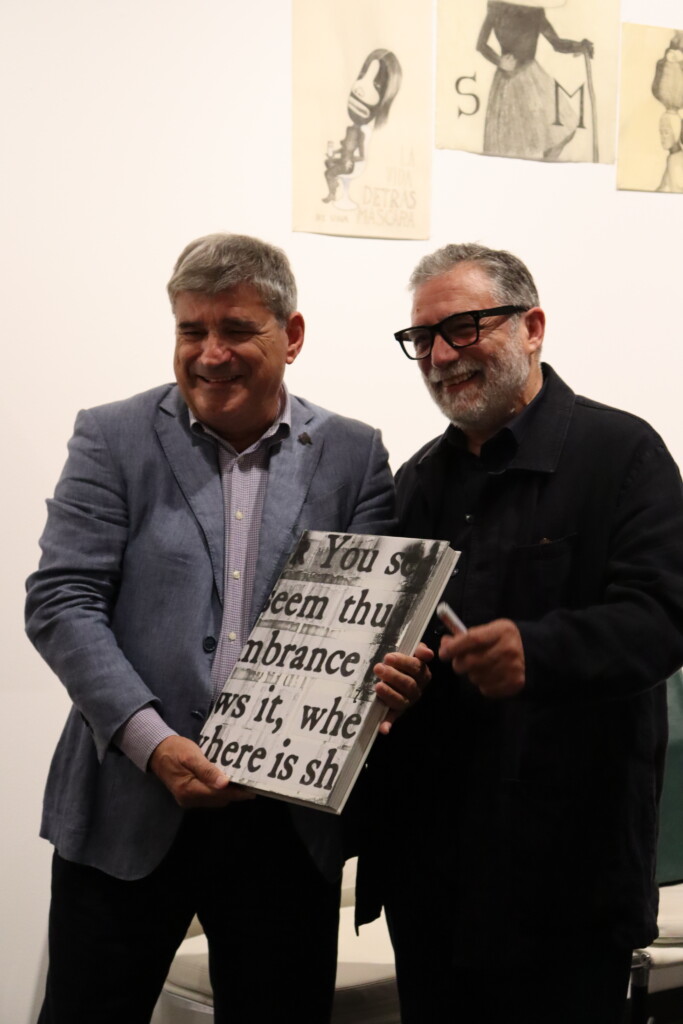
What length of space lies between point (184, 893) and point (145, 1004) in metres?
0.21

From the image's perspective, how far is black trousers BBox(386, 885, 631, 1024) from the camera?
1.66 m

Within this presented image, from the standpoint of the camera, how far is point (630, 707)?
Result: 5.54 feet

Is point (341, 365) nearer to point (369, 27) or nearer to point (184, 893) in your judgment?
point (369, 27)

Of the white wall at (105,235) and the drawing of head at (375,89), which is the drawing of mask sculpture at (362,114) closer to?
the drawing of head at (375,89)

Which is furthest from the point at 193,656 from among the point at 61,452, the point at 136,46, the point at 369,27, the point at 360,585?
the point at 369,27

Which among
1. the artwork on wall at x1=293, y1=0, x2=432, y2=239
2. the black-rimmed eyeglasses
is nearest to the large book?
the black-rimmed eyeglasses

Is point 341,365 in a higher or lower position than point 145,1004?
higher

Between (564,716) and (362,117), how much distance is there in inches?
75.5

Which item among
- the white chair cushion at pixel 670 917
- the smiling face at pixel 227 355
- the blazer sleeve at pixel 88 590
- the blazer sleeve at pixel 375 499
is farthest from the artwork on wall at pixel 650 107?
the blazer sleeve at pixel 88 590

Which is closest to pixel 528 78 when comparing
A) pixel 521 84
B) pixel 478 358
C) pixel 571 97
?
pixel 521 84

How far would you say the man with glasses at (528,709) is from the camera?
157cm

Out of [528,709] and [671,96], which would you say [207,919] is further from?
[671,96]

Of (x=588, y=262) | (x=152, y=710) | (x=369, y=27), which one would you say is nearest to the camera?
(x=152, y=710)

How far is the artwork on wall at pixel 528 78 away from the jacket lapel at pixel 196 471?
63.2 inches
